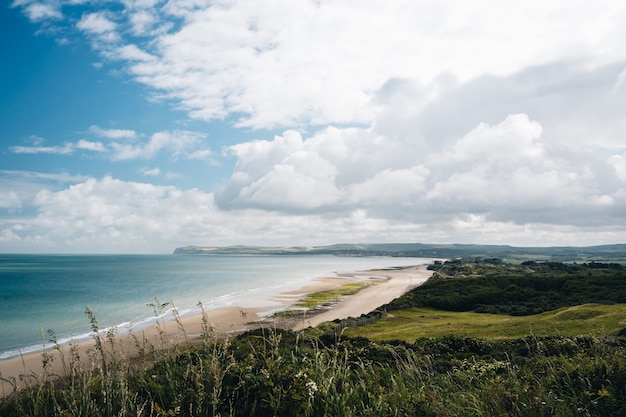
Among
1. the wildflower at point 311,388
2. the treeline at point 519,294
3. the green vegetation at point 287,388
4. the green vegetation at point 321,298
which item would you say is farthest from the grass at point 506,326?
the wildflower at point 311,388

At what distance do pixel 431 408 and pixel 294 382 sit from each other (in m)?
1.72

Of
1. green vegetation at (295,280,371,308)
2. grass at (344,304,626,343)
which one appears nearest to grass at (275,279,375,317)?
green vegetation at (295,280,371,308)

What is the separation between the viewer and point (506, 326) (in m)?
31.5

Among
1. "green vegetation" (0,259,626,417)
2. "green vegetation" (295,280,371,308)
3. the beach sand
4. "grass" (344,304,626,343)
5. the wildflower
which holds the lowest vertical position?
"green vegetation" (295,280,371,308)

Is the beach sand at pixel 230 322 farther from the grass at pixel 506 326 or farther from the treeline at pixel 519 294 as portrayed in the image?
the treeline at pixel 519 294

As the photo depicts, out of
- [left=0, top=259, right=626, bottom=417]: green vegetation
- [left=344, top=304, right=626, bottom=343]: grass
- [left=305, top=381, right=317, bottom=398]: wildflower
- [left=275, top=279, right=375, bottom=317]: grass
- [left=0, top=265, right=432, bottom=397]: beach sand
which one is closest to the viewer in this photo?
[left=305, top=381, right=317, bottom=398]: wildflower

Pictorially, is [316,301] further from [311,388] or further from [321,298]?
[311,388]

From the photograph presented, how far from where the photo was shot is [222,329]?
38594 mm

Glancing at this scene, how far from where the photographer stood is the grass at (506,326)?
27.6 metres

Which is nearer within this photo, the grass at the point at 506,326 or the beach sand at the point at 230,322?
the beach sand at the point at 230,322

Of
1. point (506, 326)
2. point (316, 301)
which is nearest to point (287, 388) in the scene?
point (506, 326)

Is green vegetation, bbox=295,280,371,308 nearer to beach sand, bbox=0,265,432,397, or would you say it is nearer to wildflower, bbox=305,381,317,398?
beach sand, bbox=0,265,432,397

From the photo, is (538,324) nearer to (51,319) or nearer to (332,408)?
(332,408)

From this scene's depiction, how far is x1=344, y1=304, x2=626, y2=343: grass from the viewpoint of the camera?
2761 centimetres
